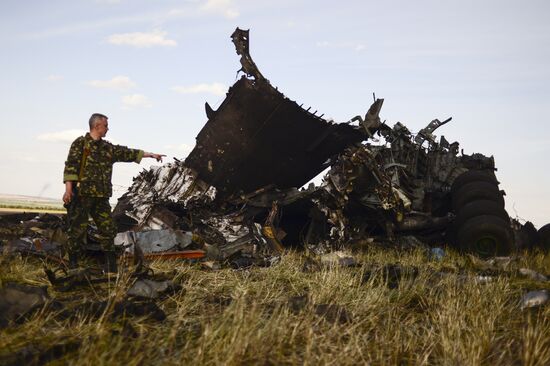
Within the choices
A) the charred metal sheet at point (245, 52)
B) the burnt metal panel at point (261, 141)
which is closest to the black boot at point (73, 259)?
the burnt metal panel at point (261, 141)

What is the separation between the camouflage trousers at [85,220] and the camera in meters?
5.98

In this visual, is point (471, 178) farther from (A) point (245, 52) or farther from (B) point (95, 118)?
(B) point (95, 118)

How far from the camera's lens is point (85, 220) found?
19.9 feet

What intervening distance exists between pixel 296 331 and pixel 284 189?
331 inches

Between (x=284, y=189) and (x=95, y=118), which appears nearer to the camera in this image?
(x=95, y=118)

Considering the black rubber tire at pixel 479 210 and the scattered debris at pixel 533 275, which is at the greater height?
the black rubber tire at pixel 479 210

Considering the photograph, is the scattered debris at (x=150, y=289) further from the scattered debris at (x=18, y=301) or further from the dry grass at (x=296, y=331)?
the scattered debris at (x=18, y=301)

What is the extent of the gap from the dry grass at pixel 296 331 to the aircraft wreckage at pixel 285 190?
16.8 feet

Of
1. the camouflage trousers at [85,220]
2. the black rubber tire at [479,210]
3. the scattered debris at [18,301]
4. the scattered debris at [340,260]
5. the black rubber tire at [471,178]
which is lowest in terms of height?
the scattered debris at [18,301]

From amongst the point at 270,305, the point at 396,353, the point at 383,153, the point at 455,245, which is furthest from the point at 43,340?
the point at 383,153

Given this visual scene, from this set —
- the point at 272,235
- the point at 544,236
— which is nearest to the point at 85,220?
the point at 272,235

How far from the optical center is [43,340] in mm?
2932

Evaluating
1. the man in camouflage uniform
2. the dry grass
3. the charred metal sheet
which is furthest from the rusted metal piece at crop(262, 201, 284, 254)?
the dry grass

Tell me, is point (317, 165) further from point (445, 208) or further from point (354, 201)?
point (445, 208)
